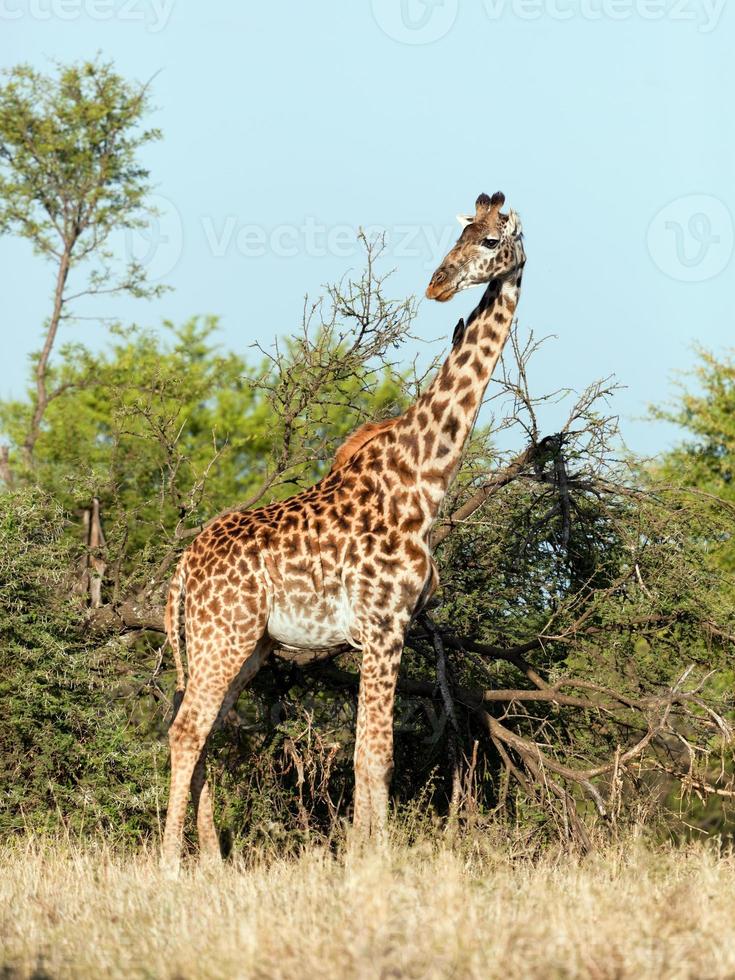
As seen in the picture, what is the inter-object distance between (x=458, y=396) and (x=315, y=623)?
1.72m

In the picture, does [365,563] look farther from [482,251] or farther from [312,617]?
[482,251]

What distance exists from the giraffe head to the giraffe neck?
234 mm

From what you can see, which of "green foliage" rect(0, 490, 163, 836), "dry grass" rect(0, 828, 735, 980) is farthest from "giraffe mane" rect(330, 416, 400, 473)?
"green foliage" rect(0, 490, 163, 836)

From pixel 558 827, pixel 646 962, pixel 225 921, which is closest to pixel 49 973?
pixel 225 921

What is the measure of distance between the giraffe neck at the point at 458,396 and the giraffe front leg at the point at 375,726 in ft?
3.12

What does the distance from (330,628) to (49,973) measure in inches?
146

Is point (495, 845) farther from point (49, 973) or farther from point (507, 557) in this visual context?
point (49, 973)

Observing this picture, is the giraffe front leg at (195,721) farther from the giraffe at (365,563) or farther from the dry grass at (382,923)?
the dry grass at (382,923)

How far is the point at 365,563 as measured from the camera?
8.16 m

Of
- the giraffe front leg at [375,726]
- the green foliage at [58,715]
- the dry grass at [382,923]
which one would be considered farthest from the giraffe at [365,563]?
the green foliage at [58,715]

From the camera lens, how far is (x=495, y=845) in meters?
8.55

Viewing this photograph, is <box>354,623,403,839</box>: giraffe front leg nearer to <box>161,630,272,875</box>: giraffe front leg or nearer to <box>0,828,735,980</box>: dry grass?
<box>161,630,272,875</box>: giraffe front leg

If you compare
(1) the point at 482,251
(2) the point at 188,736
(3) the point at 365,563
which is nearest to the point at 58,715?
(2) the point at 188,736

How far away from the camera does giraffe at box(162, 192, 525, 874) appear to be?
8.09 m
